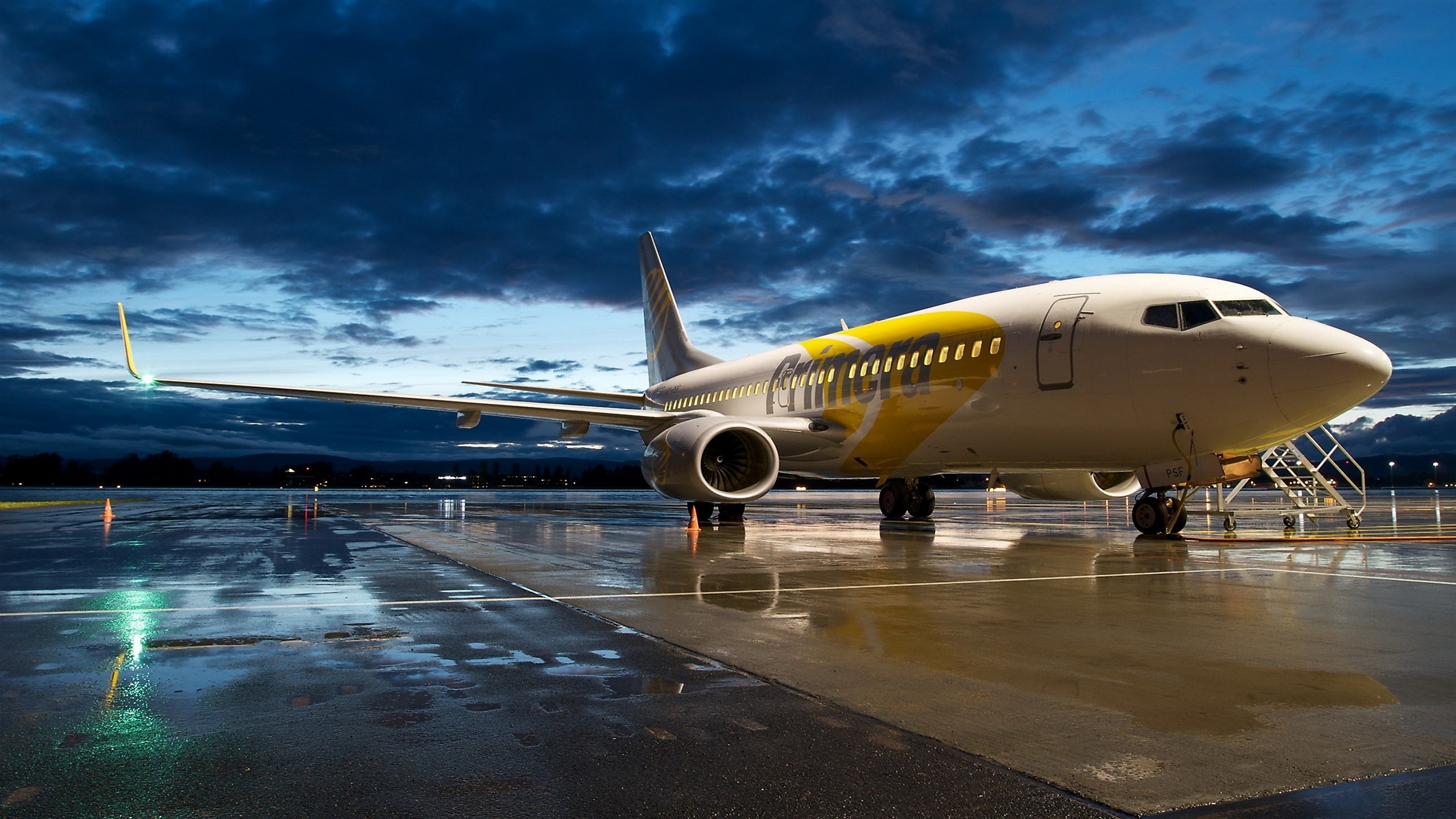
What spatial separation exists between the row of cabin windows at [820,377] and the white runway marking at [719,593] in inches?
200

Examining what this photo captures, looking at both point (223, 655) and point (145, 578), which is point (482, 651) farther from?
point (145, 578)

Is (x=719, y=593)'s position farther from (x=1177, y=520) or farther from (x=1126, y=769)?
(x=1177, y=520)

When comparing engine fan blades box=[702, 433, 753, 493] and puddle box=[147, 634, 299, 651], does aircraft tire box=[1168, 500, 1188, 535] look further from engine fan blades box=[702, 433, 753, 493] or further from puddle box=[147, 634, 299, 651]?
puddle box=[147, 634, 299, 651]

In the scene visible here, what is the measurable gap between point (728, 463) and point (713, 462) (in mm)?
361

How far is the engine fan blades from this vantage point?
16516 mm

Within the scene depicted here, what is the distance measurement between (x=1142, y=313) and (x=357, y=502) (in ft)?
94.1

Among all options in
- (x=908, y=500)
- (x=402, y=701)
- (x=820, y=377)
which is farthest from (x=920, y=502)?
(x=402, y=701)

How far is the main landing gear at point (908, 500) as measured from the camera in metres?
20.3

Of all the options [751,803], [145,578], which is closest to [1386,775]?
[751,803]

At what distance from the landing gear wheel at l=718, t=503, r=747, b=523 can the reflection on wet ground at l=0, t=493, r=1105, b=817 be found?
36.6 ft

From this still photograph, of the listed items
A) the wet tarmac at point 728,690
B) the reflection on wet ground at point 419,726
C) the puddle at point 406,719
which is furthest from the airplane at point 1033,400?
the puddle at point 406,719

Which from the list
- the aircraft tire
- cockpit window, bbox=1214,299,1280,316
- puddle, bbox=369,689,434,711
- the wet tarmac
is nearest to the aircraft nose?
cockpit window, bbox=1214,299,1280,316

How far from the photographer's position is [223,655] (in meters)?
4.98

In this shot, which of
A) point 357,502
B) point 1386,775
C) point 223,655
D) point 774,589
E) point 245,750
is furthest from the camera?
point 357,502
